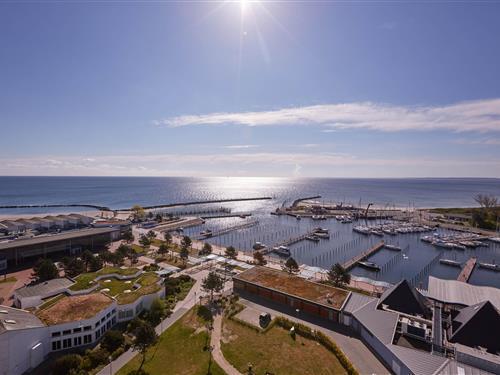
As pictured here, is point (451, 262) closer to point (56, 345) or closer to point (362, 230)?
point (362, 230)

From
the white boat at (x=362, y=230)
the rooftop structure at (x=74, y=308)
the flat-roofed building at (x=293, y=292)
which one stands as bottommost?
the white boat at (x=362, y=230)

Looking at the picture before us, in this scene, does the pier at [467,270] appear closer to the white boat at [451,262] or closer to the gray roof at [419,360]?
the white boat at [451,262]

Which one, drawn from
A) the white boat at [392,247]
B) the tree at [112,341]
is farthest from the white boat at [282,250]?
the tree at [112,341]

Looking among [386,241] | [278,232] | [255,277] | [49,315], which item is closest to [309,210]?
[278,232]

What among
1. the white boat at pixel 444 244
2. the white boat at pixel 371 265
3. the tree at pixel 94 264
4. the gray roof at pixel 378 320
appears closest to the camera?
the gray roof at pixel 378 320

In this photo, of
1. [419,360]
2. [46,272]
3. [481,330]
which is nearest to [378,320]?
[419,360]

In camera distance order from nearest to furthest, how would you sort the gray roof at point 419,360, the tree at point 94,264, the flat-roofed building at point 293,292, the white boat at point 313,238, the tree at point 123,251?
the gray roof at point 419,360 → the flat-roofed building at point 293,292 → the tree at point 94,264 → the tree at point 123,251 → the white boat at point 313,238
